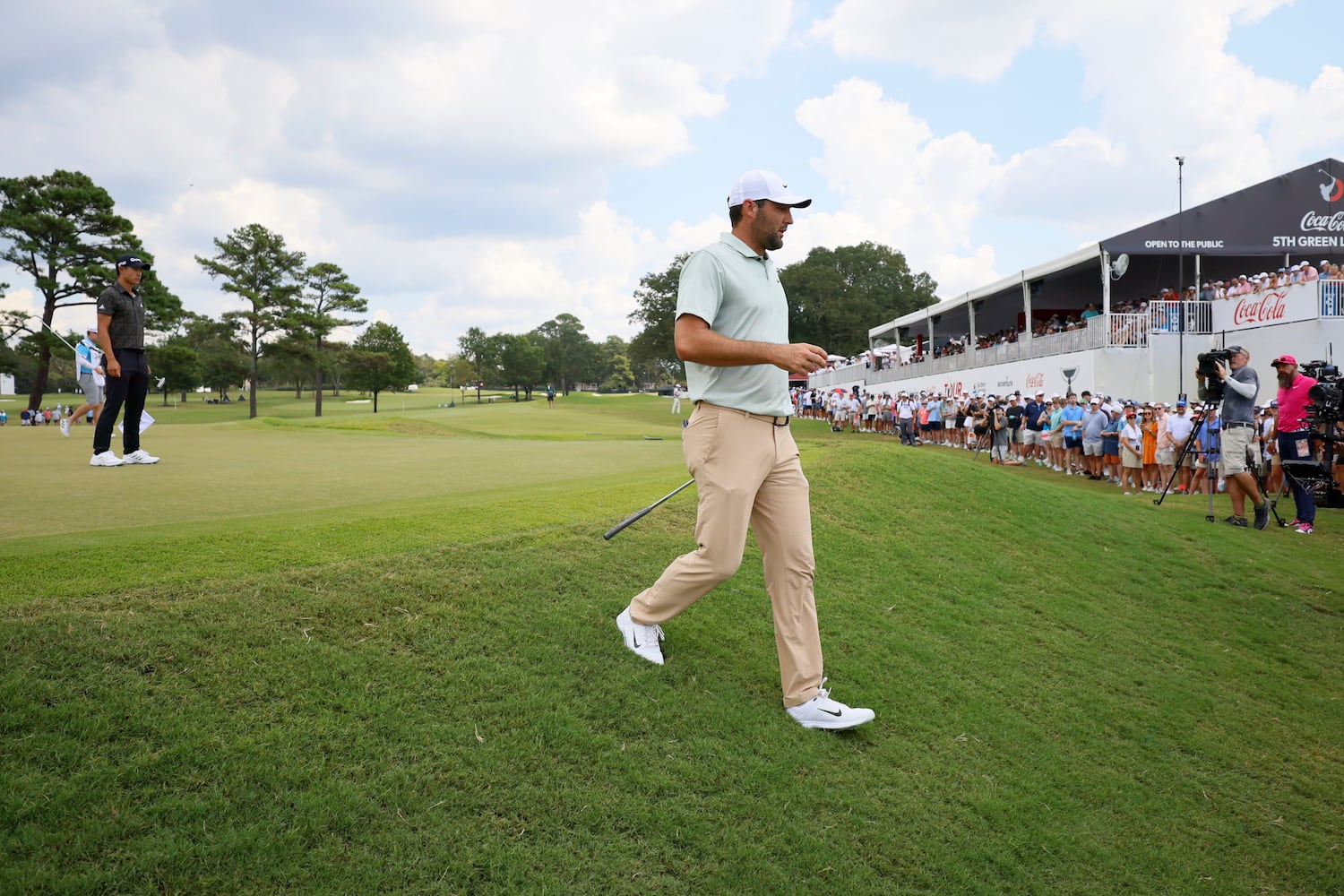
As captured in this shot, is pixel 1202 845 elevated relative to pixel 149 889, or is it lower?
lower

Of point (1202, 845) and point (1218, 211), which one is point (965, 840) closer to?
point (1202, 845)

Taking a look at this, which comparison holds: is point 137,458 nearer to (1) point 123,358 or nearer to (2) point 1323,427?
(1) point 123,358

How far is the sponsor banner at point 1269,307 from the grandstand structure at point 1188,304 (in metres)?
0.03

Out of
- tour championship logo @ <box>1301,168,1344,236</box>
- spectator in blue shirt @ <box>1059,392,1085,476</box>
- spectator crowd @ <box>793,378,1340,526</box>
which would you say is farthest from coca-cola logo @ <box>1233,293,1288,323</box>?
spectator in blue shirt @ <box>1059,392,1085,476</box>

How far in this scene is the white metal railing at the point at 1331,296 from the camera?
25344 mm

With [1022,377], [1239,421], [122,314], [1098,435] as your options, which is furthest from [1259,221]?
[122,314]

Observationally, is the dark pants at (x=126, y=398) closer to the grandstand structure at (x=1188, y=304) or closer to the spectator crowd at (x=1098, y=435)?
the spectator crowd at (x=1098, y=435)

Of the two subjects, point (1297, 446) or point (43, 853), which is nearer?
point (43, 853)

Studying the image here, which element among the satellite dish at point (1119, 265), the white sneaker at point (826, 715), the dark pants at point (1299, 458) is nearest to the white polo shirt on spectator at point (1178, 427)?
the dark pants at point (1299, 458)

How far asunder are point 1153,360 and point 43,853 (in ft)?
112

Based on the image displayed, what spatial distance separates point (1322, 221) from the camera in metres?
32.8

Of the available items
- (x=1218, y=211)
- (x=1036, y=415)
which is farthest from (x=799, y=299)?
(x=1036, y=415)

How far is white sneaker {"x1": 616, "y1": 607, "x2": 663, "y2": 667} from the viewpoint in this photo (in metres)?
4.60

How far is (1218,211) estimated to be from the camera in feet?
105
